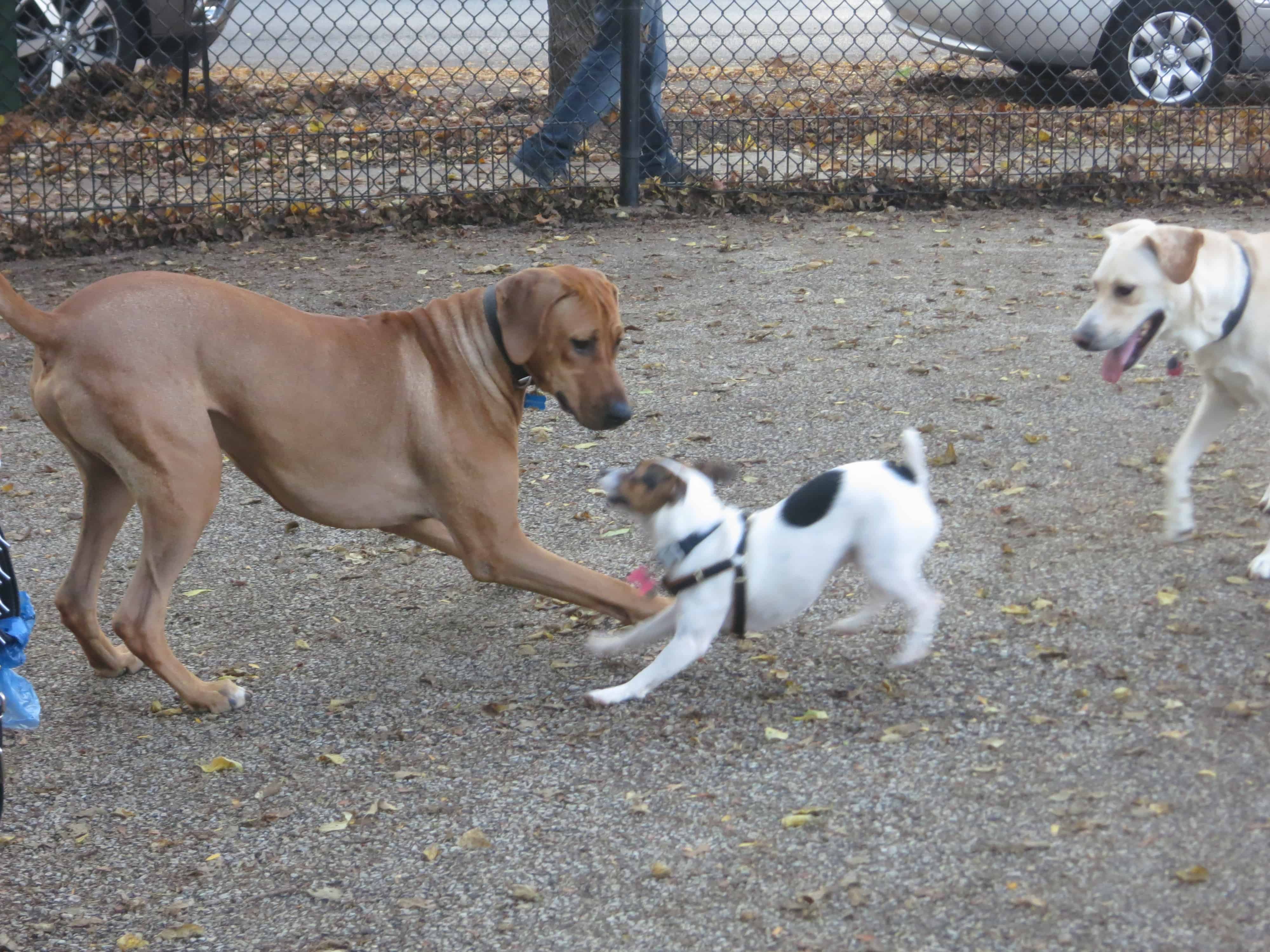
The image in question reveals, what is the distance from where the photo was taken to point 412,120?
9719mm

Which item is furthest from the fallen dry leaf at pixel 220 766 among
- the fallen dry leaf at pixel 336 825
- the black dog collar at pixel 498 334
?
the black dog collar at pixel 498 334

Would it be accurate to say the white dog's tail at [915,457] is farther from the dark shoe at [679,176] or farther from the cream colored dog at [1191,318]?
the dark shoe at [679,176]

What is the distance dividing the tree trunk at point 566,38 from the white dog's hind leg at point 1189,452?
18.5ft

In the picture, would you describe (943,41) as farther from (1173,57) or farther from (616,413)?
(616,413)

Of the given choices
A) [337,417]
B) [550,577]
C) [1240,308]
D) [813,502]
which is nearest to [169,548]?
[337,417]

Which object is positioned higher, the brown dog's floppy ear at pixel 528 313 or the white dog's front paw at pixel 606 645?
the brown dog's floppy ear at pixel 528 313

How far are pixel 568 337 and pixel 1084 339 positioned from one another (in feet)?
5.02

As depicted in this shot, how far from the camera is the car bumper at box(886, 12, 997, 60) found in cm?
991

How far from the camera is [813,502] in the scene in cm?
329

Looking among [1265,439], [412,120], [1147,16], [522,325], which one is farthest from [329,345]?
[1147,16]

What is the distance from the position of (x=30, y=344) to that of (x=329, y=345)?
148 inches

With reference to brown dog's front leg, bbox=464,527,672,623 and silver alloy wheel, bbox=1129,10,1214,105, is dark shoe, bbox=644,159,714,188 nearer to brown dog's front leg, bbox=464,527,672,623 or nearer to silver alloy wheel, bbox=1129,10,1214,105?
silver alloy wheel, bbox=1129,10,1214,105

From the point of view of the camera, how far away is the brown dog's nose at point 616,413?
3.60 m

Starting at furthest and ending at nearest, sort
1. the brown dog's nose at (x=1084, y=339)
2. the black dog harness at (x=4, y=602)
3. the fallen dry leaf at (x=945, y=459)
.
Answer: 1. the fallen dry leaf at (x=945, y=459)
2. the brown dog's nose at (x=1084, y=339)
3. the black dog harness at (x=4, y=602)
